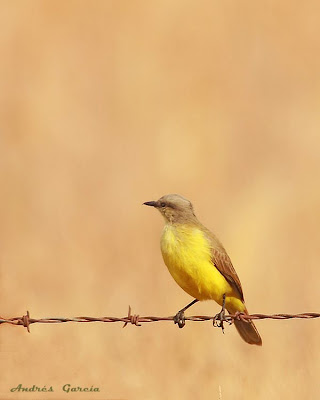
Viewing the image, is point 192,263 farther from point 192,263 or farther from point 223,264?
point 223,264

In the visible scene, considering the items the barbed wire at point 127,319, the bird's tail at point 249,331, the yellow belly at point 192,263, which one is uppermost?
the yellow belly at point 192,263

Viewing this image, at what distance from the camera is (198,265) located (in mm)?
8367

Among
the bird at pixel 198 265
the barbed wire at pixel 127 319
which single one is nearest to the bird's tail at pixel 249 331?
the bird at pixel 198 265

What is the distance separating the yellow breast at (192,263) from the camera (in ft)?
27.4

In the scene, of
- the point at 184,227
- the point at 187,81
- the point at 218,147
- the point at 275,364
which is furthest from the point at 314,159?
the point at 184,227

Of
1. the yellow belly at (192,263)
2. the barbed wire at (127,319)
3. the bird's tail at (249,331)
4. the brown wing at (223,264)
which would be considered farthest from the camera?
the bird's tail at (249,331)

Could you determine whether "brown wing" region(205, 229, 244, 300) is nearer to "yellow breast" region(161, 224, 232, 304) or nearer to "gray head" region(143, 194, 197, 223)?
"yellow breast" region(161, 224, 232, 304)

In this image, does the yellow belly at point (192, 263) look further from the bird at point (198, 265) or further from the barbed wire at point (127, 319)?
the barbed wire at point (127, 319)

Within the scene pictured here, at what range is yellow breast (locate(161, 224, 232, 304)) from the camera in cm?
834

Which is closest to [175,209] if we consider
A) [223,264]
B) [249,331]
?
[223,264]

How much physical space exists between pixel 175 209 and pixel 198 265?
70 centimetres

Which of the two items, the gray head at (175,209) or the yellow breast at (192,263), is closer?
the yellow breast at (192,263)

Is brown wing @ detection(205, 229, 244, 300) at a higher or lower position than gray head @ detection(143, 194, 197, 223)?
lower

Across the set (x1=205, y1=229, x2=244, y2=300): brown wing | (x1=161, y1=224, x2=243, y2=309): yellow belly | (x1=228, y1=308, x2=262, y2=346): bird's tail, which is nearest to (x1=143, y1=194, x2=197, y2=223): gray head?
(x1=161, y1=224, x2=243, y2=309): yellow belly
